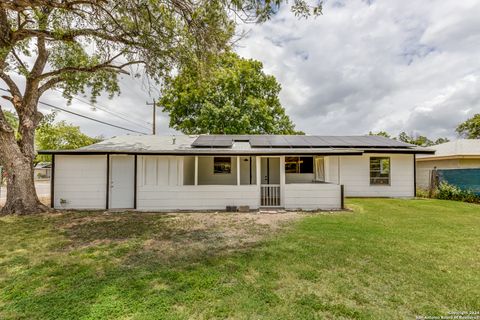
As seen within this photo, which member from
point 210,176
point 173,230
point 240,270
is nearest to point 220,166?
point 210,176

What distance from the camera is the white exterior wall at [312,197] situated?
30.5 ft

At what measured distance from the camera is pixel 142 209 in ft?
30.7

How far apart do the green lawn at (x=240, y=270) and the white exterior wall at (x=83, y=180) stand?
100 inches

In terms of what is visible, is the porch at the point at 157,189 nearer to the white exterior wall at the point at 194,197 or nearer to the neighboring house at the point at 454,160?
the white exterior wall at the point at 194,197

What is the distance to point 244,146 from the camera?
11.8 meters

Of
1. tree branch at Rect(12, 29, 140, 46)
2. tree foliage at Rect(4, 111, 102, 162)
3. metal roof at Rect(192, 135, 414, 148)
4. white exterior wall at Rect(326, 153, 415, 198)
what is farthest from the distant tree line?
tree foliage at Rect(4, 111, 102, 162)

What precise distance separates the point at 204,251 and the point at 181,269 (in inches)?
36.2

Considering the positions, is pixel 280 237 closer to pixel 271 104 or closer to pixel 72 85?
pixel 72 85

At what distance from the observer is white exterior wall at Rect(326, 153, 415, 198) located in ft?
40.3

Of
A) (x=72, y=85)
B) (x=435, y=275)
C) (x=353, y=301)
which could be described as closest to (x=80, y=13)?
(x=72, y=85)

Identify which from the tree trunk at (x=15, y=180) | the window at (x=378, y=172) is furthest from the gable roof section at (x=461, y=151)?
the tree trunk at (x=15, y=180)

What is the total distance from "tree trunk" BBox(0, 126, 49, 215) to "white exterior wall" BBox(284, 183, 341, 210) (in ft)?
30.2

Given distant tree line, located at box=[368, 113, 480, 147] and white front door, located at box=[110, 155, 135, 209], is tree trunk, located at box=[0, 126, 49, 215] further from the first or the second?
distant tree line, located at box=[368, 113, 480, 147]

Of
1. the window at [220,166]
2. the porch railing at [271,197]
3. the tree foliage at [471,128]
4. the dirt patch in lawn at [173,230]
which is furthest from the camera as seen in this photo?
the tree foliage at [471,128]
